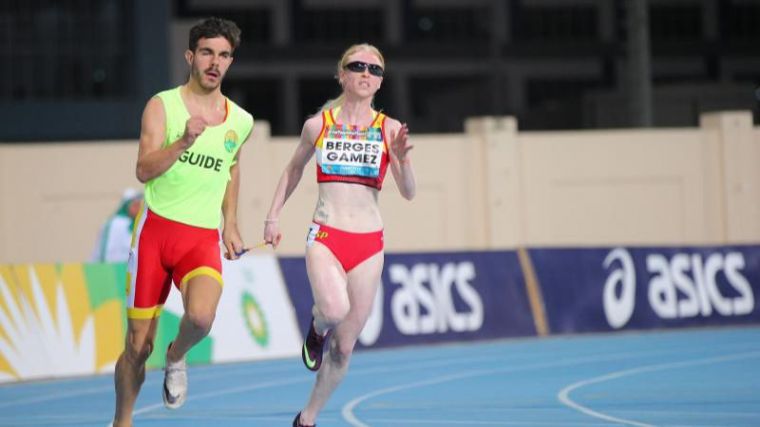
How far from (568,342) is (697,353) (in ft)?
8.03

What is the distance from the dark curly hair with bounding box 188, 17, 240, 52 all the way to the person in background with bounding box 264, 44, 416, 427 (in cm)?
100

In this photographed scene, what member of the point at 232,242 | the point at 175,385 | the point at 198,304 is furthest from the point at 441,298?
the point at 198,304

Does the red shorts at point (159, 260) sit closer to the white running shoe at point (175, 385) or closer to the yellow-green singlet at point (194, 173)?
the yellow-green singlet at point (194, 173)

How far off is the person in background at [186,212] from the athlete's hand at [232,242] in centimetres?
21

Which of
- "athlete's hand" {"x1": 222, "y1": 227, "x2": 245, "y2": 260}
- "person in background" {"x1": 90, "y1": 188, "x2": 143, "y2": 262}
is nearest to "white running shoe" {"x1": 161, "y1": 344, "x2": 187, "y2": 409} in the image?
"athlete's hand" {"x1": 222, "y1": 227, "x2": 245, "y2": 260}

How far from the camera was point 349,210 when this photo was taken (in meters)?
11.0

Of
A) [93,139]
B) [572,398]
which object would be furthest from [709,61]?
[572,398]

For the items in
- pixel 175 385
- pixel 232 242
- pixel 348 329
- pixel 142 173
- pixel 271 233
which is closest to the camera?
pixel 142 173

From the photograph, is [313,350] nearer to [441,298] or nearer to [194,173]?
[194,173]

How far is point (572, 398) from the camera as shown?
14914mm

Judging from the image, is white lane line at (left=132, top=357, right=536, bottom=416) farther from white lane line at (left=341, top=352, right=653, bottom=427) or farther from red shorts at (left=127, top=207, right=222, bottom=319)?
red shorts at (left=127, top=207, right=222, bottom=319)

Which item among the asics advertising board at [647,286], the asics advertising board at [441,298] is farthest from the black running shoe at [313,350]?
the asics advertising board at [647,286]

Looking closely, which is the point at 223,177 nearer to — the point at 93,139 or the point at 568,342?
the point at 568,342

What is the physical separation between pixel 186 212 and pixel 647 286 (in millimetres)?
13840
